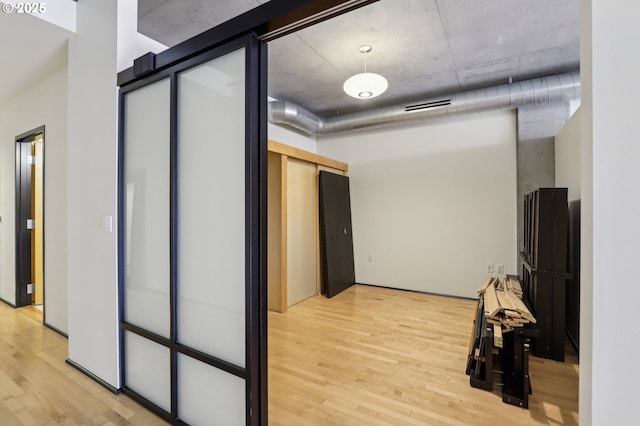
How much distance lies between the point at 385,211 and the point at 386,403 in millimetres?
3413

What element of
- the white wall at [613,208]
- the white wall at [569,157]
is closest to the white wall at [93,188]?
the white wall at [613,208]

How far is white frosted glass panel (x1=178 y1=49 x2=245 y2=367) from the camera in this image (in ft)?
5.04

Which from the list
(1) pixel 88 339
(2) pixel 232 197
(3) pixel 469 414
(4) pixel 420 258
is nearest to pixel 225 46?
(2) pixel 232 197

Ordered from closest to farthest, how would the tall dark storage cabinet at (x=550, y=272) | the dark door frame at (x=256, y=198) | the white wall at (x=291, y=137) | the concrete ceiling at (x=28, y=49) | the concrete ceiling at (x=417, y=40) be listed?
the dark door frame at (x=256, y=198) < the concrete ceiling at (x=28, y=49) < the concrete ceiling at (x=417, y=40) < the tall dark storage cabinet at (x=550, y=272) < the white wall at (x=291, y=137)

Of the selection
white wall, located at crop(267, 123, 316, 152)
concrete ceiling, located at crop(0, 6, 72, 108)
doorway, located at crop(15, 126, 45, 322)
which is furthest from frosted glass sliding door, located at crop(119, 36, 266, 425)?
doorway, located at crop(15, 126, 45, 322)

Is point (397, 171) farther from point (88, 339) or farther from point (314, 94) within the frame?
point (88, 339)

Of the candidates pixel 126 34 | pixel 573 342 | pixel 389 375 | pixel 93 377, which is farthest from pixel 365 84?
pixel 93 377

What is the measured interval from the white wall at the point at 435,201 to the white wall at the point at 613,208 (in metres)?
3.82

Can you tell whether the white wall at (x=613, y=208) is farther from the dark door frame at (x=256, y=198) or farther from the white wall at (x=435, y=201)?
the white wall at (x=435, y=201)

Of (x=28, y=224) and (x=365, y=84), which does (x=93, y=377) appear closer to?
(x=28, y=224)

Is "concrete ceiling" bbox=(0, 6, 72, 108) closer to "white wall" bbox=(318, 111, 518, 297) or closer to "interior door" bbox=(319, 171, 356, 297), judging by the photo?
"interior door" bbox=(319, 171, 356, 297)

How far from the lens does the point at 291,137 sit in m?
5.01

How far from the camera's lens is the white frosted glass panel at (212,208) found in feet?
5.04

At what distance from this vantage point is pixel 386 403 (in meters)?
2.04
